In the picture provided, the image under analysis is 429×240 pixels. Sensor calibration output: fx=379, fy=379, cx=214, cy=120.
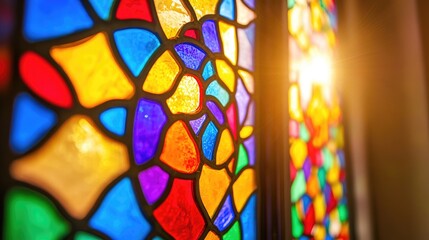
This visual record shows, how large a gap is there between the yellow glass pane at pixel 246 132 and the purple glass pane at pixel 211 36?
289mm

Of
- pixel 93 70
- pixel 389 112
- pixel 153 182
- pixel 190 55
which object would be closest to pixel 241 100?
pixel 190 55

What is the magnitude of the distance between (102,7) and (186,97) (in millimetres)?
325

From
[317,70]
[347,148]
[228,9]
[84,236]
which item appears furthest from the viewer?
[347,148]

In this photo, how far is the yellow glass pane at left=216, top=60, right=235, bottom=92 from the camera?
1.19m

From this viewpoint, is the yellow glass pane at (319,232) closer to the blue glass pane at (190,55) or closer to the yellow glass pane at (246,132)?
the yellow glass pane at (246,132)

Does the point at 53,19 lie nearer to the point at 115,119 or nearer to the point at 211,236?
the point at 115,119

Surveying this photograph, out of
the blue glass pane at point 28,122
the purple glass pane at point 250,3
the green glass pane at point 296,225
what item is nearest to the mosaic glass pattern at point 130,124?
the blue glass pane at point 28,122

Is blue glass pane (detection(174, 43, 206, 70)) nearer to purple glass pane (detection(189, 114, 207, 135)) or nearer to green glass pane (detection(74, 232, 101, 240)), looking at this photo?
purple glass pane (detection(189, 114, 207, 135))

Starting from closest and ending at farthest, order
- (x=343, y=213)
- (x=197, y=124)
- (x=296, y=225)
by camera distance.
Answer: (x=197, y=124) → (x=296, y=225) → (x=343, y=213)

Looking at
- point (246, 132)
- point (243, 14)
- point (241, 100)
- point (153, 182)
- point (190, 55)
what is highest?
point (243, 14)

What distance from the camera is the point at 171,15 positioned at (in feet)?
3.35

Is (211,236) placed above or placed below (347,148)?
below

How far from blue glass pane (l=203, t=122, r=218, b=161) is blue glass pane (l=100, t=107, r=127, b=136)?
31 cm

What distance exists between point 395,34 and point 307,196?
1.24m
